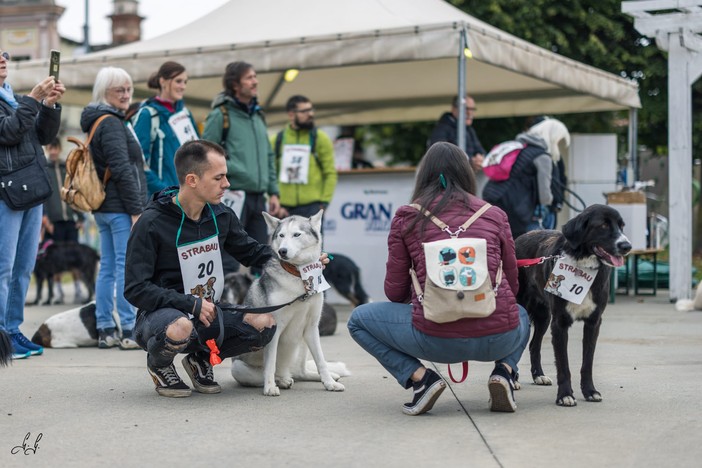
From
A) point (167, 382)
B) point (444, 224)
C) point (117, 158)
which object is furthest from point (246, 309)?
point (117, 158)

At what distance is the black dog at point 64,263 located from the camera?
11.6m

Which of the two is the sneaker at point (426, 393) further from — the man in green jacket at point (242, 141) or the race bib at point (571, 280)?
the man in green jacket at point (242, 141)

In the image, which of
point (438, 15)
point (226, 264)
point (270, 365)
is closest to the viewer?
point (270, 365)

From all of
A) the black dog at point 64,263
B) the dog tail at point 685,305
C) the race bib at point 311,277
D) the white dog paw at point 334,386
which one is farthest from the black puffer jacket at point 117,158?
the dog tail at point 685,305

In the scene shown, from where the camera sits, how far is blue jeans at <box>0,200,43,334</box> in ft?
20.5

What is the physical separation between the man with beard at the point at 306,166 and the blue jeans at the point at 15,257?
3.07 metres

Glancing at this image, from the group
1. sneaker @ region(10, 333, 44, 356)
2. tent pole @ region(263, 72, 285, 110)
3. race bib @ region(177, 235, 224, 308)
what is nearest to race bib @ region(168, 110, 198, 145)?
sneaker @ region(10, 333, 44, 356)

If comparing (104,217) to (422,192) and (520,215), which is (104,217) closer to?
(422,192)

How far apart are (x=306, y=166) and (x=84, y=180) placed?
281 cm

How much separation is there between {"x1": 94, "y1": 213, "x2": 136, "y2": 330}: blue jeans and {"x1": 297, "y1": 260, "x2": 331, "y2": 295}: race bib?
2.09 metres

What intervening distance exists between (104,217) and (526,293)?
10.2ft

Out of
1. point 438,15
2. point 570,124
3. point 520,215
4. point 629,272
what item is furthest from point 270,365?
point 570,124

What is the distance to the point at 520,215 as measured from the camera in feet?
29.7

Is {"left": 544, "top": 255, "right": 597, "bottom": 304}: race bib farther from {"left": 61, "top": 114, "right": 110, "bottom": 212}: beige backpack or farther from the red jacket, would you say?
{"left": 61, "top": 114, "right": 110, "bottom": 212}: beige backpack
